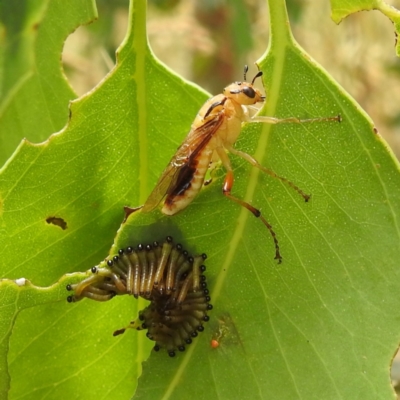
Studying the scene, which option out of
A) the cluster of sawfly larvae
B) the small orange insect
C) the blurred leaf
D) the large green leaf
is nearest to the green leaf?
the large green leaf

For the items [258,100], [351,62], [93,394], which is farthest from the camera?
[351,62]

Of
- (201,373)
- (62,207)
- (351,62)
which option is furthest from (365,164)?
(351,62)

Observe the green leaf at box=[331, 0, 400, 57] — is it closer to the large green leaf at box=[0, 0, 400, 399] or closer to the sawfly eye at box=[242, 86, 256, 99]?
the large green leaf at box=[0, 0, 400, 399]

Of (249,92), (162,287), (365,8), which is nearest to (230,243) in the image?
(162,287)

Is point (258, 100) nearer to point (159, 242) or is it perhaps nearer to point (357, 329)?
point (159, 242)

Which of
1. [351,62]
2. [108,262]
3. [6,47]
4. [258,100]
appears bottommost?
[351,62]

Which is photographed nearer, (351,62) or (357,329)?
(357,329)

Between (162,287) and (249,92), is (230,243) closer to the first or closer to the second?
(162,287)
